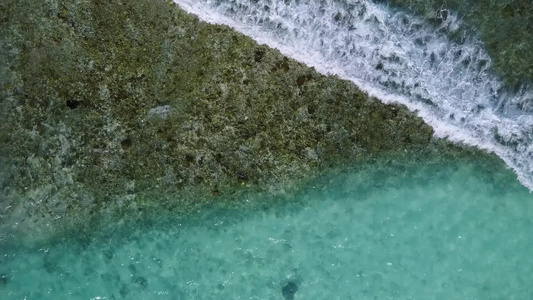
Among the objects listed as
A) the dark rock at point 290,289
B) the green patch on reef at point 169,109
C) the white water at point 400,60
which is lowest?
the dark rock at point 290,289

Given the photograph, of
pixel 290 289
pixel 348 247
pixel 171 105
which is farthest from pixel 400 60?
pixel 290 289

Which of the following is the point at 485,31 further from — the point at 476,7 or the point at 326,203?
the point at 326,203

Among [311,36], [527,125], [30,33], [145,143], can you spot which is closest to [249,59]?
[311,36]

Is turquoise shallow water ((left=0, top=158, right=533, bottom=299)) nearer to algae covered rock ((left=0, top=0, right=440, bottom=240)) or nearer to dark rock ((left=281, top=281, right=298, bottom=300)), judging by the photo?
dark rock ((left=281, top=281, right=298, bottom=300))

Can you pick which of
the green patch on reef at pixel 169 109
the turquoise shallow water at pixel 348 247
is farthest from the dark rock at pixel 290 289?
the green patch on reef at pixel 169 109

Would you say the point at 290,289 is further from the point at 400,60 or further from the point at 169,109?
the point at 400,60

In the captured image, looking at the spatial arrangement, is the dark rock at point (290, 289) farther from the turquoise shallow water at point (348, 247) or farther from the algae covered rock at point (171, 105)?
the algae covered rock at point (171, 105)
